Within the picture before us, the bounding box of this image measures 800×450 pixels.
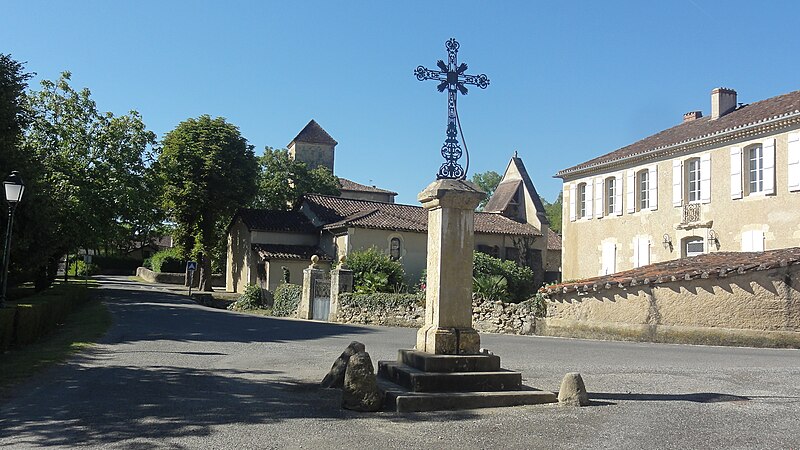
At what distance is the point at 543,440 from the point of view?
592 centimetres

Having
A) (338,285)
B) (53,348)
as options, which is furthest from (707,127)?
(53,348)

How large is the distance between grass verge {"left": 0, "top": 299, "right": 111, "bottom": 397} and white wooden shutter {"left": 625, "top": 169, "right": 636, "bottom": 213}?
1920 cm

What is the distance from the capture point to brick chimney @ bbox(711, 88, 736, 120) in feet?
81.2

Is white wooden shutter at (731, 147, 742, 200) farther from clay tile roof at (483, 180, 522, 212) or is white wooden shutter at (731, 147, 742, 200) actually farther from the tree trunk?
the tree trunk

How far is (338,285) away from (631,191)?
39.8ft

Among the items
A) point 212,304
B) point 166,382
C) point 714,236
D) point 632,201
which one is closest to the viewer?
point 166,382

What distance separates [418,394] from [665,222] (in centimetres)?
1937

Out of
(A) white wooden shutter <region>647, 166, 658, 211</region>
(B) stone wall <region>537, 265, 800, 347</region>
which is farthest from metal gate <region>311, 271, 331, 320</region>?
(A) white wooden shutter <region>647, 166, 658, 211</region>

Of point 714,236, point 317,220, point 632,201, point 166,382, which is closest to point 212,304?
point 317,220

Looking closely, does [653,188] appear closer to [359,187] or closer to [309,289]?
[309,289]

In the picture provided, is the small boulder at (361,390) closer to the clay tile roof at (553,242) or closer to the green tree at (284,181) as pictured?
the clay tile roof at (553,242)

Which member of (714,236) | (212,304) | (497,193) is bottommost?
(212,304)

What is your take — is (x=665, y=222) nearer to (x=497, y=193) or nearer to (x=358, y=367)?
(x=358, y=367)

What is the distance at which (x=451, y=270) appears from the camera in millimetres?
8125
